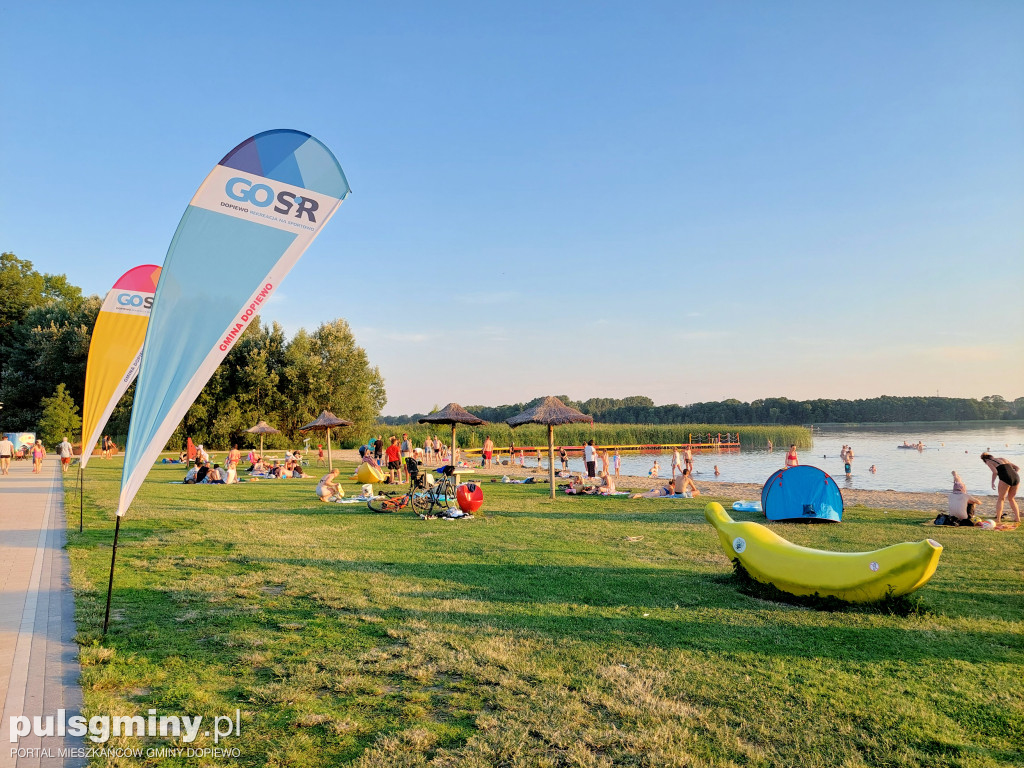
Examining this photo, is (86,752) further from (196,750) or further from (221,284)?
(221,284)

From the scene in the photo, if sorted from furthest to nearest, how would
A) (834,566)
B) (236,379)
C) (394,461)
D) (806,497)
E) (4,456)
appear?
(236,379) < (4,456) < (394,461) < (806,497) < (834,566)

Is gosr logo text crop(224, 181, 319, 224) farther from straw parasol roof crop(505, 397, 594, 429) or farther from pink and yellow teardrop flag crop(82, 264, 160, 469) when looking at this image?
straw parasol roof crop(505, 397, 594, 429)

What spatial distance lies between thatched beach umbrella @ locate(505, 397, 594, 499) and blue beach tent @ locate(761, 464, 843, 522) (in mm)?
5353

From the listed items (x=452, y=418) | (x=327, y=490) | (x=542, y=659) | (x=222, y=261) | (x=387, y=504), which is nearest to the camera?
(x=542, y=659)

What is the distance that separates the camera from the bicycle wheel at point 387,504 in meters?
13.6

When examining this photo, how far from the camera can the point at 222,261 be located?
5.37 m

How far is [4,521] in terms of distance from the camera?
1159 centimetres

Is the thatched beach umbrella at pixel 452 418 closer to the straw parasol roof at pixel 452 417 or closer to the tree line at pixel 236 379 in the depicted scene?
the straw parasol roof at pixel 452 417

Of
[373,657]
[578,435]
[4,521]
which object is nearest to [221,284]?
[373,657]

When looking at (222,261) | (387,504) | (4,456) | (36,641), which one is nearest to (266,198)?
(222,261)

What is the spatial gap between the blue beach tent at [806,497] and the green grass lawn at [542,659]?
270cm

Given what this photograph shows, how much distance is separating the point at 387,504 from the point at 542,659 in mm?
9580

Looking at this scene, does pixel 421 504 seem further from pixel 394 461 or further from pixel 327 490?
pixel 394 461

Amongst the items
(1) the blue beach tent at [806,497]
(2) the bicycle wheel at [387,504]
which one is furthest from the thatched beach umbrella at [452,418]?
(1) the blue beach tent at [806,497]
